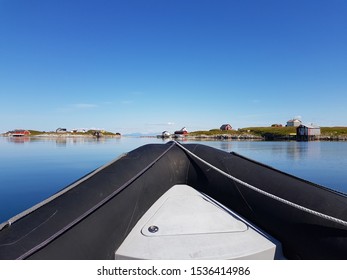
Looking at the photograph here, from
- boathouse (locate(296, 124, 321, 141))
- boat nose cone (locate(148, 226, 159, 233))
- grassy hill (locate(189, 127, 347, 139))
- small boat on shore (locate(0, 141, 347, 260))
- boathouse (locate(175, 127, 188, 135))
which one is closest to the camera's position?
small boat on shore (locate(0, 141, 347, 260))

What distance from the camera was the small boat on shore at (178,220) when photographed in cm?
148

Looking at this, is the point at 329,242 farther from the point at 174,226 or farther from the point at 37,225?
the point at 37,225

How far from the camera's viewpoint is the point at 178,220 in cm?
234

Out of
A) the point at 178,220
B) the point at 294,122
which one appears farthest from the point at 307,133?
the point at 178,220

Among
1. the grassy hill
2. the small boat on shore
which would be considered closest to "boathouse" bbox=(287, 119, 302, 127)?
the grassy hill

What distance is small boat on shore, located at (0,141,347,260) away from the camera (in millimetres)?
1478

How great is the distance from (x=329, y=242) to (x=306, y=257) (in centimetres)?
28

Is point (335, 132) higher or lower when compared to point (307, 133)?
higher

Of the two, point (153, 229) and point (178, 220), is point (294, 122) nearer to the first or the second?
point (178, 220)

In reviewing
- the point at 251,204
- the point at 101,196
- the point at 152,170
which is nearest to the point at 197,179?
the point at 152,170

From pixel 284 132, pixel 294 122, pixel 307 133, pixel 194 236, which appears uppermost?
pixel 294 122

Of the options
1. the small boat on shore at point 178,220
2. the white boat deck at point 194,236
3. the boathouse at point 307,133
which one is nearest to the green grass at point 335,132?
the boathouse at point 307,133

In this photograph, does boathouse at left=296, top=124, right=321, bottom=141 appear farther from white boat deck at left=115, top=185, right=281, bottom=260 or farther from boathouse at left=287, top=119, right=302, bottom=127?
white boat deck at left=115, top=185, right=281, bottom=260

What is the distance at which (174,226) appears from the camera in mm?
2217
